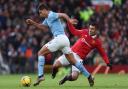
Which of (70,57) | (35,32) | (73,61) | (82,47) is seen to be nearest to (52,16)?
(70,57)

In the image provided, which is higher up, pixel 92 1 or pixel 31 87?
pixel 92 1

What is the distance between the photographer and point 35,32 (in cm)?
3319

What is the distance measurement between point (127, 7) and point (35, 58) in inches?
296

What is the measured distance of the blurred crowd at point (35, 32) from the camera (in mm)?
31781

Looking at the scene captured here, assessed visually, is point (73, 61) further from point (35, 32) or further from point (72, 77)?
point (35, 32)

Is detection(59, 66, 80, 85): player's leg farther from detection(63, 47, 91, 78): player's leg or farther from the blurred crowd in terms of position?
the blurred crowd

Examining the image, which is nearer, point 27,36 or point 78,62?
point 78,62

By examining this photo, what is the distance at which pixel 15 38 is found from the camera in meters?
32.6

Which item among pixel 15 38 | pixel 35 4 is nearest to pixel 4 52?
pixel 15 38

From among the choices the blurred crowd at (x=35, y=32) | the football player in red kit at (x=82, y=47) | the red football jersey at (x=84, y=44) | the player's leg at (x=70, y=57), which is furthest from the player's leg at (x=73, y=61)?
the blurred crowd at (x=35, y=32)

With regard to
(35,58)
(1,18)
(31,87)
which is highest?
(1,18)

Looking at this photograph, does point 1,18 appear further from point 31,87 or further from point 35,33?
point 31,87

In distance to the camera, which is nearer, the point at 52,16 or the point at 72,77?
the point at 52,16

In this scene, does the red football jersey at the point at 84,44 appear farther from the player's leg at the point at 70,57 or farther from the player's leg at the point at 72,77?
the player's leg at the point at 70,57
